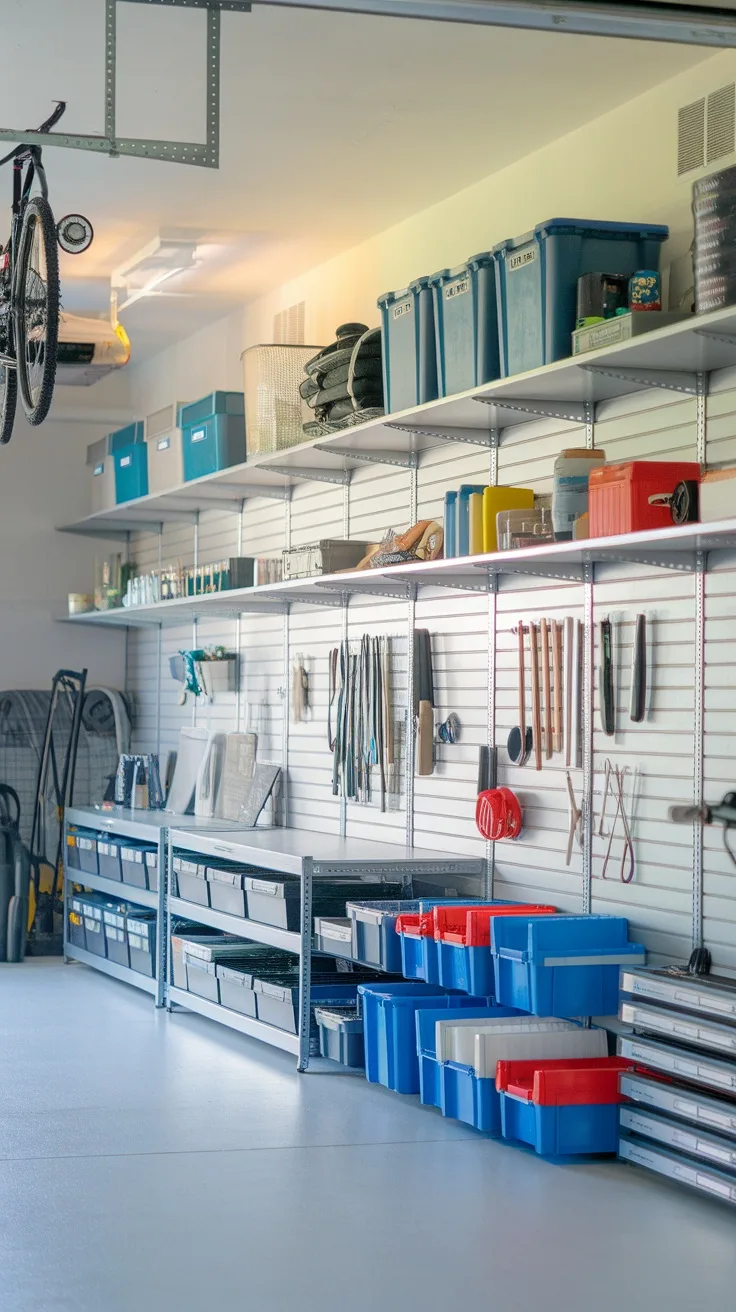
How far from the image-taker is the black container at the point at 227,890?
6.78 metres

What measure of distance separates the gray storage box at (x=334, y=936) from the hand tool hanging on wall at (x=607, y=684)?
4.51 ft

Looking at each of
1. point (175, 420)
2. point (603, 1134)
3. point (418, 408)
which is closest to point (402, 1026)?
point (603, 1134)

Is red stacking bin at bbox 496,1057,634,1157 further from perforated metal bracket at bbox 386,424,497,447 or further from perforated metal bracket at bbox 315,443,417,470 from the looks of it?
perforated metal bracket at bbox 315,443,417,470

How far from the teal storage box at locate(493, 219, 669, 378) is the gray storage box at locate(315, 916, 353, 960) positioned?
7.53 ft

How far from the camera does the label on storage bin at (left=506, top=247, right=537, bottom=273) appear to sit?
205 inches

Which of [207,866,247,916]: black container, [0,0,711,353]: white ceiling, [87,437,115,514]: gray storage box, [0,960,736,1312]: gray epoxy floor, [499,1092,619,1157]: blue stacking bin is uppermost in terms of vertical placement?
[0,0,711,353]: white ceiling

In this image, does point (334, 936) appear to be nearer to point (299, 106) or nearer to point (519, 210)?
point (519, 210)

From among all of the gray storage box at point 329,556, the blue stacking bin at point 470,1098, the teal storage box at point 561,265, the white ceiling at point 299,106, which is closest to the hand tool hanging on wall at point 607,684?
the teal storage box at point 561,265

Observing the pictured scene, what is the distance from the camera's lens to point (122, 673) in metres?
10.7

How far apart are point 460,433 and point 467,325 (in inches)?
27.4

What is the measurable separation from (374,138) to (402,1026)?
11.4 feet

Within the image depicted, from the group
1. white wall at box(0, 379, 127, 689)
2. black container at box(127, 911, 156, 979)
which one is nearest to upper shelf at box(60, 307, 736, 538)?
white wall at box(0, 379, 127, 689)

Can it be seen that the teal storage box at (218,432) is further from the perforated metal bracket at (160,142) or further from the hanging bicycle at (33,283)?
the perforated metal bracket at (160,142)

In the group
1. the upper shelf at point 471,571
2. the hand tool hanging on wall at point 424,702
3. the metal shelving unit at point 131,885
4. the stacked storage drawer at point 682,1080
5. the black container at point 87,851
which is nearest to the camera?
the stacked storage drawer at point 682,1080
